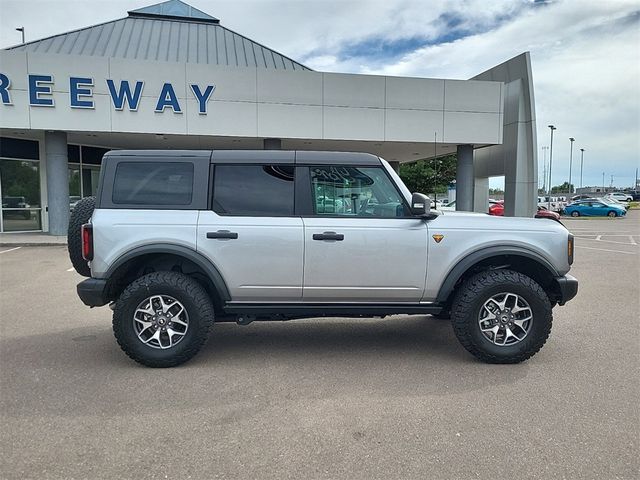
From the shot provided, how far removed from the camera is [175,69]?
49.7 feet

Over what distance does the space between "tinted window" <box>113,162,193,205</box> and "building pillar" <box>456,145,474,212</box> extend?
51.5 ft

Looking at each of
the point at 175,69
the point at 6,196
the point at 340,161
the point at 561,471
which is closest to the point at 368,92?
Answer: the point at 175,69

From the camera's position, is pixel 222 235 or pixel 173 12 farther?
pixel 173 12

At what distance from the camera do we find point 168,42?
2095 cm

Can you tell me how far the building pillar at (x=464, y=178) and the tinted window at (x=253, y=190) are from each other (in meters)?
15.3

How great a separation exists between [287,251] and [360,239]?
674mm

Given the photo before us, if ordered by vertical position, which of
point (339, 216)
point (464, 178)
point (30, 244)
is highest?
point (464, 178)

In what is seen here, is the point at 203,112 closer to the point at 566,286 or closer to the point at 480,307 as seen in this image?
the point at 480,307

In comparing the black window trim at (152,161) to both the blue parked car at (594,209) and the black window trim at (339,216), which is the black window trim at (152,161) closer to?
the black window trim at (339,216)

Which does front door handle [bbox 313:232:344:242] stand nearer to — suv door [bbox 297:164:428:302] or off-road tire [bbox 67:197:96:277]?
suv door [bbox 297:164:428:302]

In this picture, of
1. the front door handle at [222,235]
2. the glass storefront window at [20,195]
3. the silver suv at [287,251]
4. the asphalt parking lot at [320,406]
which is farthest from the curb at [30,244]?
the front door handle at [222,235]

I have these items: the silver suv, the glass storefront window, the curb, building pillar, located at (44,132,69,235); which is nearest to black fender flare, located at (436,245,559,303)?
the silver suv

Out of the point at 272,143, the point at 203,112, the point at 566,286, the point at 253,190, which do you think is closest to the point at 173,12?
the point at 203,112

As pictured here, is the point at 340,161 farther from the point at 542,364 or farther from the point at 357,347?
the point at 542,364
